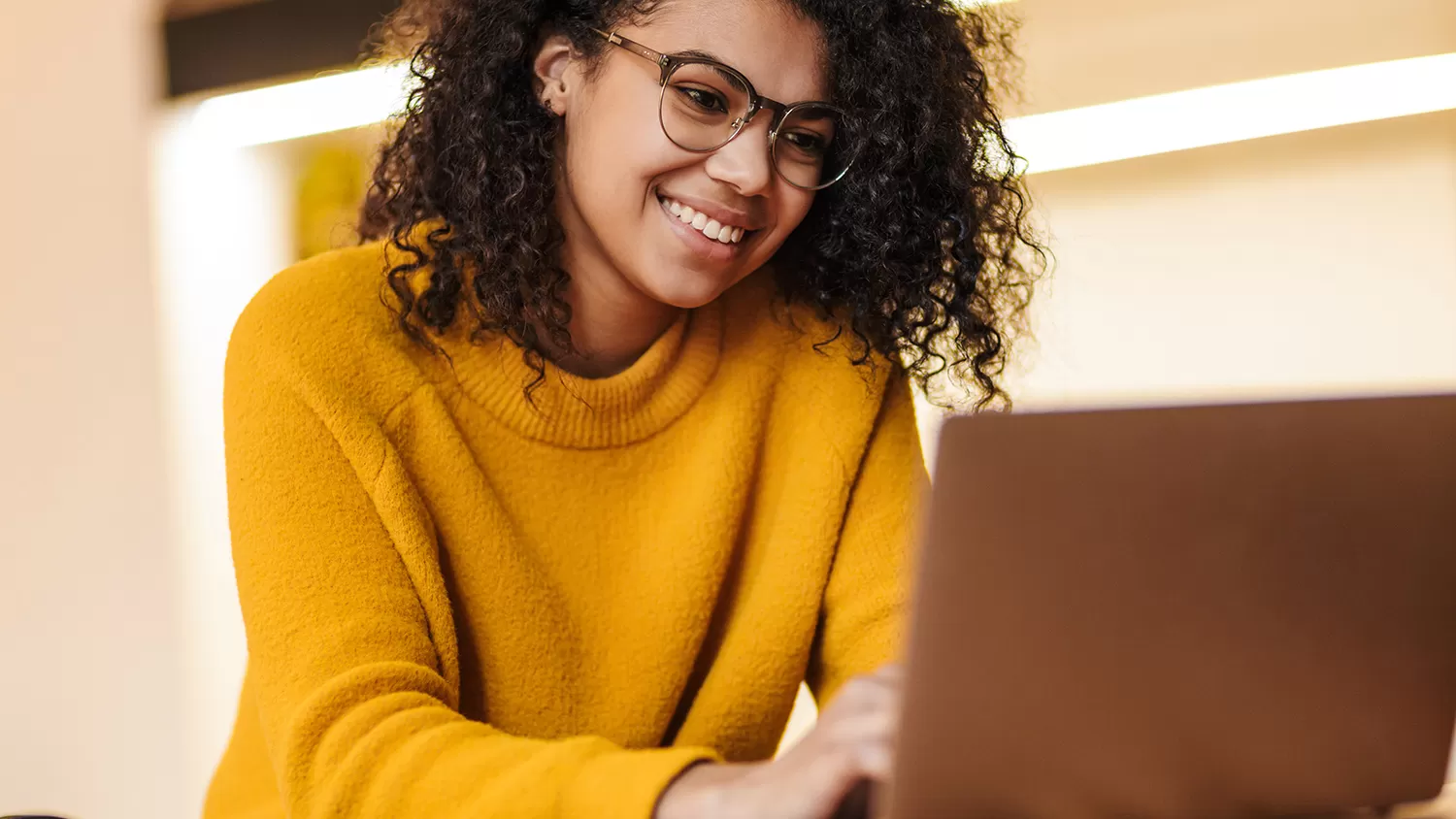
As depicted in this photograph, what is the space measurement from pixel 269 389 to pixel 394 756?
33 centimetres

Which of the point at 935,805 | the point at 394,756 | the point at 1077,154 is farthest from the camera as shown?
the point at 1077,154

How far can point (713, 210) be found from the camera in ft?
3.42

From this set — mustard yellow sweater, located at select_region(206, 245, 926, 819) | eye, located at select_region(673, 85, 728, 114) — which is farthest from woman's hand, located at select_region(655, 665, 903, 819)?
eye, located at select_region(673, 85, 728, 114)

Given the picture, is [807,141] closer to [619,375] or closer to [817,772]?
[619,375]

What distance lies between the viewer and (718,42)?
3.30ft

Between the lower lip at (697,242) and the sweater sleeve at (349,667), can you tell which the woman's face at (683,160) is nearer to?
the lower lip at (697,242)

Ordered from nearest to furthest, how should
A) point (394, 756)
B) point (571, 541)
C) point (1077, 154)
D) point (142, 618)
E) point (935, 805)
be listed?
point (935, 805) < point (394, 756) < point (571, 541) < point (1077, 154) < point (142, 618)

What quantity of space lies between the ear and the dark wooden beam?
0.94 meters

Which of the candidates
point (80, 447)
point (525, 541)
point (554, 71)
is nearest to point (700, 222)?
point (554, 71)

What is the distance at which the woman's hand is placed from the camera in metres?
0.65

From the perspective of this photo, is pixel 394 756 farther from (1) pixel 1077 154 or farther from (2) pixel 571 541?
(1) pixel 1077 154

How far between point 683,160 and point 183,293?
61.7 inches

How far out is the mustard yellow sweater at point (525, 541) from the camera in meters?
0.86

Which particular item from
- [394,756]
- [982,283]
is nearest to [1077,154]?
[982,283]
